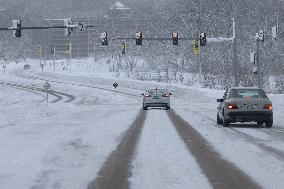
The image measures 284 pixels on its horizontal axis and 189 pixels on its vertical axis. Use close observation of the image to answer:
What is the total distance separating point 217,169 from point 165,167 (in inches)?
35.1

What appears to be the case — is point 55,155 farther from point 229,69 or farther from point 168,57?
point 168,57

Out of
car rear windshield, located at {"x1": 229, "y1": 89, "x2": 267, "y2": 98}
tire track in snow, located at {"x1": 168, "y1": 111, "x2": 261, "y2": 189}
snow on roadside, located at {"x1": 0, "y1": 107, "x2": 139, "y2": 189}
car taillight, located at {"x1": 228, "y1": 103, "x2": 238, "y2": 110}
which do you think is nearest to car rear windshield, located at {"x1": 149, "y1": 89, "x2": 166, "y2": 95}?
car rear windshield, located at {"x1": 229, "y1": 89, "x2": 267, "y2": 98}

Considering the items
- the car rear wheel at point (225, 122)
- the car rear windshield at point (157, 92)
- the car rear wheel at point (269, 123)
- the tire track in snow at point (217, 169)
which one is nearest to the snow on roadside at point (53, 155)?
the tire track in snow at point (217, 169)

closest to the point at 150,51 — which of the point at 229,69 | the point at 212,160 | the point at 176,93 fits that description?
the point at 229,69

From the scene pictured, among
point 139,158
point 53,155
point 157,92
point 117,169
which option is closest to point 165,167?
point 117,169

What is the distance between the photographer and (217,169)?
1025cm

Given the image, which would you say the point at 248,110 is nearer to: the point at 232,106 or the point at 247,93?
the point at 232,106

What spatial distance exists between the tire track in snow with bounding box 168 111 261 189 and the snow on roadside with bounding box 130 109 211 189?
0.48ft

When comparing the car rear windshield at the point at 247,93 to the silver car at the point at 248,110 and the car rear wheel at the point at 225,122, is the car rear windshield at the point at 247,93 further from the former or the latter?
the car rear wheel at the point at 225,122

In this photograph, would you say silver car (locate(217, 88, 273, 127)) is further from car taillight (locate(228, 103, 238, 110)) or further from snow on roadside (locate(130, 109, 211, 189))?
snow on roadside (locate(130, 109, 211, 189))

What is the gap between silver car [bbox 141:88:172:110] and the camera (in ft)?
130

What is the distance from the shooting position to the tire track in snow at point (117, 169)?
8.59 metres

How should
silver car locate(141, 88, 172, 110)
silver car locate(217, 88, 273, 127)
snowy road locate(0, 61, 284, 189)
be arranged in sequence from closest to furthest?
snowy road locate(0, 61, 284, 189) < silver car locate(217, 88, 273, 127) < silver car locate(141, 88, 172, 110)

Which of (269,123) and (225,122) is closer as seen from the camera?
(269,123)
